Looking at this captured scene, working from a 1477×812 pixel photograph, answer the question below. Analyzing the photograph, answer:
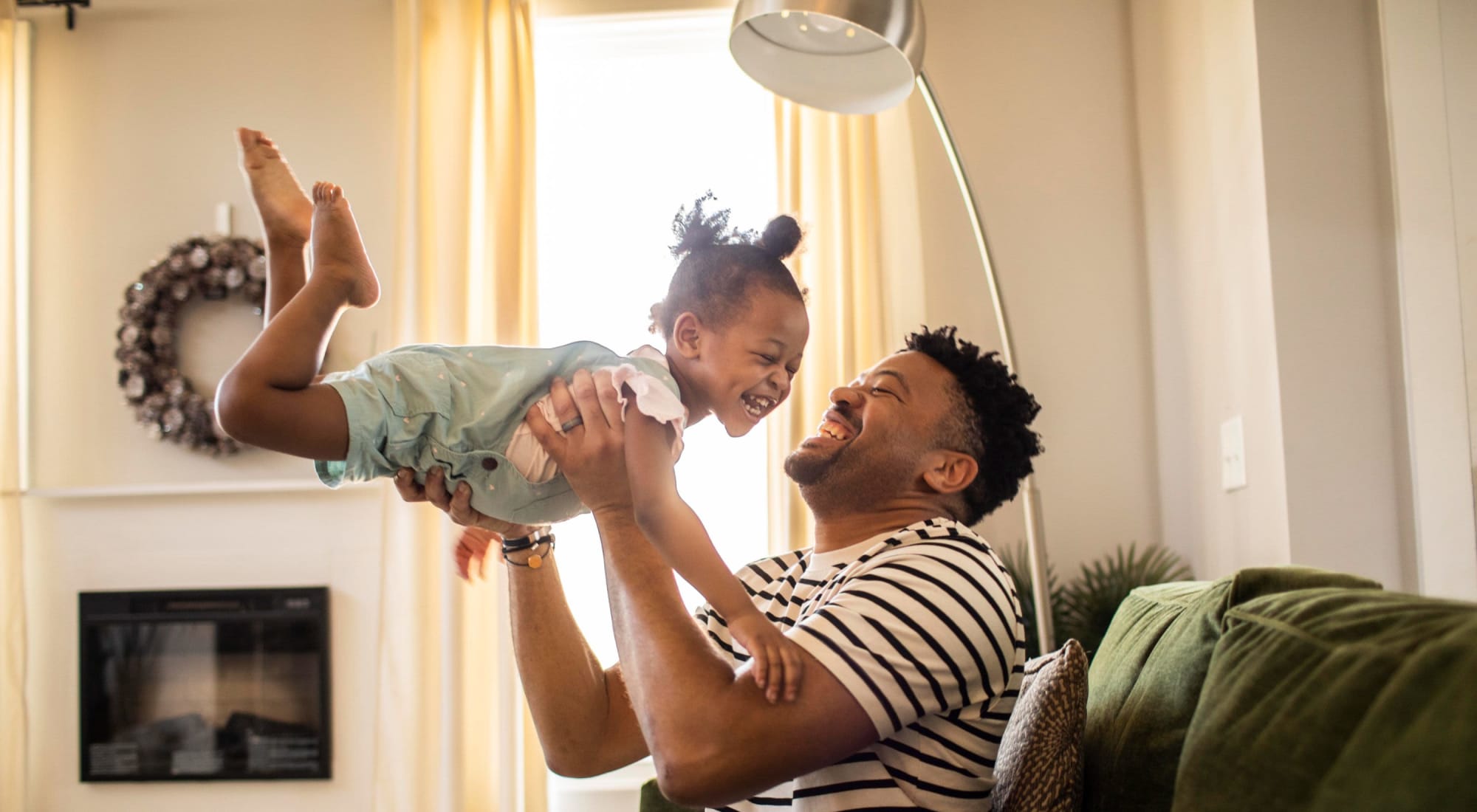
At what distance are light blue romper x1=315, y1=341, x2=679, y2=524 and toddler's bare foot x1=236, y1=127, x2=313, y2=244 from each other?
10.2 inches

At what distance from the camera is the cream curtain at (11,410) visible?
13.5 feet

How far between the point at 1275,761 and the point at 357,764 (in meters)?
3.70

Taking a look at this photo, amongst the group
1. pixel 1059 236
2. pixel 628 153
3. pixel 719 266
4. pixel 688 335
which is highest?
pixel 628 153

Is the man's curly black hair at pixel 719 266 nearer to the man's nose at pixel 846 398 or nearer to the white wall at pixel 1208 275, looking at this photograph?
the man's nose at pixel 846 398

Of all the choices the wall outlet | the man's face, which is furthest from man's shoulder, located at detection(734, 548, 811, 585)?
the wall outlet

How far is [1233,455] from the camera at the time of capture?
10.2 feet

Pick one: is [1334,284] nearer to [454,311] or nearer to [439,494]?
[439,494]

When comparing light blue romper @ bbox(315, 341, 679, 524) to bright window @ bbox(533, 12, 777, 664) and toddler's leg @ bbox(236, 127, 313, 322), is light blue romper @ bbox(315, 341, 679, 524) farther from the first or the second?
bright window @ bbox(533, 12, 777, 664)

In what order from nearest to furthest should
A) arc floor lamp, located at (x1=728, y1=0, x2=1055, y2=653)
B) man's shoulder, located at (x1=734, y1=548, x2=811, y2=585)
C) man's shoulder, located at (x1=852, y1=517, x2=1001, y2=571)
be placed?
man's shoulder, located at (x1=852, y1=517, x2=1001, y2=571) → man's shoulder, located at (x1=734, y1=548, x2=811, y2=585) → arc floor lamp, located at (x1=728, y1=0, x2=1055, y2=653)

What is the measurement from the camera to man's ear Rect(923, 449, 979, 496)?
1.81 meters

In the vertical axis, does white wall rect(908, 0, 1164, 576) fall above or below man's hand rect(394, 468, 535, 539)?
above

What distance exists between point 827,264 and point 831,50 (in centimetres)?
149

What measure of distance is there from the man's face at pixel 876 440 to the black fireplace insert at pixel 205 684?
9.08 ft

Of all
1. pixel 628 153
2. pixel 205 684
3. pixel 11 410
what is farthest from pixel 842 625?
pixel 11 410
